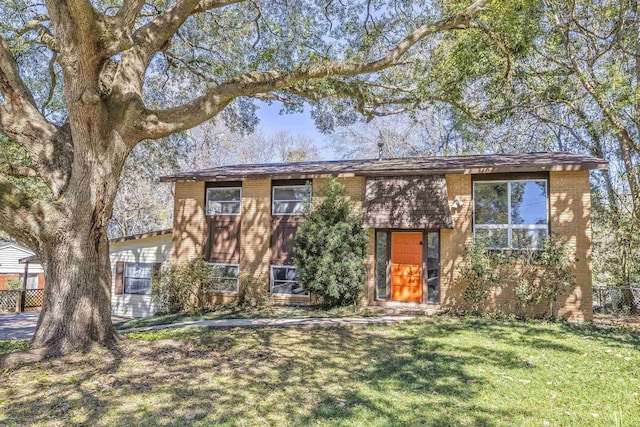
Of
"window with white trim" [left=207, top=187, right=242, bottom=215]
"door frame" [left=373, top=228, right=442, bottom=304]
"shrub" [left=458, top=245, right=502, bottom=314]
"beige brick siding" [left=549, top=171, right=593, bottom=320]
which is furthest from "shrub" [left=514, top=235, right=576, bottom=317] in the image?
"window with white trim" [left=207, top=187, right=242, bottom=215]

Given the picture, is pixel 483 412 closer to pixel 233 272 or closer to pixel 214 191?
pixel 233 272

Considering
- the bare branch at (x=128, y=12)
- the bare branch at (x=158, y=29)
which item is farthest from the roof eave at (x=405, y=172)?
the bare branch at (x=128, y=12)

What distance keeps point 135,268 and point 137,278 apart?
41 cm

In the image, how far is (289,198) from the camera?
1316 centimetres

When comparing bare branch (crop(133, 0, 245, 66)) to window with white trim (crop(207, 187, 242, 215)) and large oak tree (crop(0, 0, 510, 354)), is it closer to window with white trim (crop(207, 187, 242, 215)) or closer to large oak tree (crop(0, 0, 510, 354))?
large oak tree (crop(0, 0, 510, 354))

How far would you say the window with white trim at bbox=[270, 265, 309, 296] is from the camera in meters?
12.7

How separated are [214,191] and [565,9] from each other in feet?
39.2

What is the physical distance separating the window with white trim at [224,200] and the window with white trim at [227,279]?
6.31 ft

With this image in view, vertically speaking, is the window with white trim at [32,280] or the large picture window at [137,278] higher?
the large picture window at [137,278]

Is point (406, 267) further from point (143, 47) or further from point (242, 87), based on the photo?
point (143, 47)

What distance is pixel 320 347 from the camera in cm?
684

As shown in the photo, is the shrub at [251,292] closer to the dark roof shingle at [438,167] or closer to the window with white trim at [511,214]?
the dark roof shingle at [438,167]

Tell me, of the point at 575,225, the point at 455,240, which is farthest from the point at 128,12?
the point at 575,225

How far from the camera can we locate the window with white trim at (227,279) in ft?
43.7
